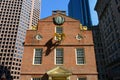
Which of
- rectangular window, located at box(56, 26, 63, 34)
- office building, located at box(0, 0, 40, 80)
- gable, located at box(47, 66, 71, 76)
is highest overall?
office building, located at box(0, 0, 40, 80)

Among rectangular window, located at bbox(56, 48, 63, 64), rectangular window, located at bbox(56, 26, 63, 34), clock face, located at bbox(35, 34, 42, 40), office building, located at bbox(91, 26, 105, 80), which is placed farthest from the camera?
office building, located at bbox(91, 26, 105, 80)

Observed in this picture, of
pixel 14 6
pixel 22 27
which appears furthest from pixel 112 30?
pixel 14 6

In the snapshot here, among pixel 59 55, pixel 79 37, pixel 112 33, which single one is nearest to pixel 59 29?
pixel 79 37

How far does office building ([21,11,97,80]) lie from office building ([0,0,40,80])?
79.8 meters

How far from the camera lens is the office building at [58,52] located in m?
18.5

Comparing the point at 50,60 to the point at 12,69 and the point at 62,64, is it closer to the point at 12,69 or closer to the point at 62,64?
the point at 62,64

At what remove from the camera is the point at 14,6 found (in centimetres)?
12038

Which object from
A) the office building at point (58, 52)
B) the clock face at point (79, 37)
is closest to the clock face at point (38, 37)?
the office building at point (58, 52)

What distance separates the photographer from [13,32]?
11112cm

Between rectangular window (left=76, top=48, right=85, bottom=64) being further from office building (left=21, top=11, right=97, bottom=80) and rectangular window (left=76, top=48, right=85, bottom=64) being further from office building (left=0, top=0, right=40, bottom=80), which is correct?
office building (left=0, top=0, right=40, bottom=80)

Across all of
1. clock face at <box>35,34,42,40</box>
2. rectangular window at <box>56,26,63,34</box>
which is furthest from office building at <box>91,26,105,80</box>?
clock face at <box>35,34,42,40</box>

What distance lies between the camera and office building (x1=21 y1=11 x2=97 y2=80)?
18453 millimetres

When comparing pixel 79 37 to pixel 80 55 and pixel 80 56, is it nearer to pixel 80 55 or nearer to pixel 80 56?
pixel 80 55

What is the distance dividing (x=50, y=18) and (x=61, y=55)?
557cm
